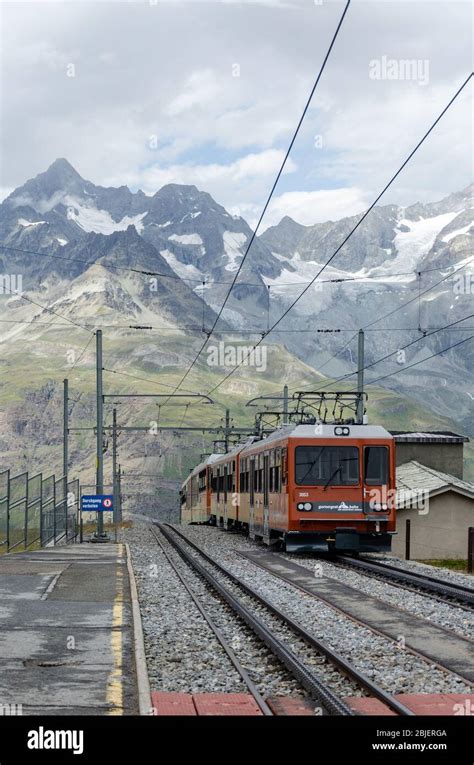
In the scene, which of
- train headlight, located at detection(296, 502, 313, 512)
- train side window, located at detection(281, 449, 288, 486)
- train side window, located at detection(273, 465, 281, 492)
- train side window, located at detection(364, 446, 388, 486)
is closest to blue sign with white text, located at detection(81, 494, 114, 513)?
train side window, located at detection(273, 465, 281, 492)

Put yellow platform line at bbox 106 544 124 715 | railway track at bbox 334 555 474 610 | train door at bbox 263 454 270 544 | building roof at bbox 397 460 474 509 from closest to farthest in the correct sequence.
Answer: yellow platform line at bbox 106 544 124 715 < railway track at bbox 334 555 474 610 < train door at bbox 263 454 270 544 < building roof at bbox 397 460 474 509

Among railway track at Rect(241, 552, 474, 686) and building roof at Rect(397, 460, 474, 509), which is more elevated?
building roof at Rect(397, 460, 474, 509)

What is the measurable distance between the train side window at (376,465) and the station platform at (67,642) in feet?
24.1

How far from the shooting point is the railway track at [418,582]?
1944cm

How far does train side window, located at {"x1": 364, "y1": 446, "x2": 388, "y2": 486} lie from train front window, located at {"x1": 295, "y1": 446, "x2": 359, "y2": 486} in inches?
10.4

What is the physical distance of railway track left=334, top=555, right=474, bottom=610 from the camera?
19438mm

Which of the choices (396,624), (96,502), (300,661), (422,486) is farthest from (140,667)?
(422,486)

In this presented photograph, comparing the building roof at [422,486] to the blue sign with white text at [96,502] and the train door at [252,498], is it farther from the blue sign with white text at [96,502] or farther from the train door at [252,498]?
the blue sign with white text at [96,502]

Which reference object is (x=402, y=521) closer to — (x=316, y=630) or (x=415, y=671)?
(x=316, y=630)

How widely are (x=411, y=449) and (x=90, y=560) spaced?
30653 mm

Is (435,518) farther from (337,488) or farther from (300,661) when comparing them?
(300,661)

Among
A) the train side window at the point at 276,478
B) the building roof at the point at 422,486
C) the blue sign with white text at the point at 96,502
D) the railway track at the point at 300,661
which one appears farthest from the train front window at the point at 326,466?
the building roof at the point at 422,486

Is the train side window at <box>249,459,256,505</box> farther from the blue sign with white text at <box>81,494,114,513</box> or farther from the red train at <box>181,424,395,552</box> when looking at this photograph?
the blue sign with white text at <box>81,494,114,513</box>
